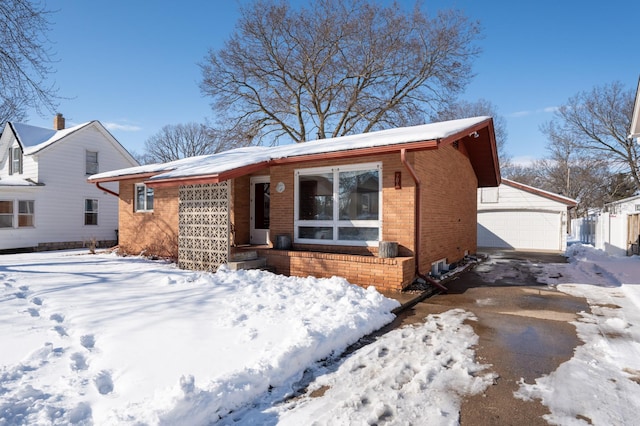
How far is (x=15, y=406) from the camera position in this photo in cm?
279

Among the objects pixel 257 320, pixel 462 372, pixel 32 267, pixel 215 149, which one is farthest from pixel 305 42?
pixel 462 372

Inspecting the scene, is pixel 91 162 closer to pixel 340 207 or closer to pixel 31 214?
pixel 31 214

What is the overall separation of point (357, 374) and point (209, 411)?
1.59 m

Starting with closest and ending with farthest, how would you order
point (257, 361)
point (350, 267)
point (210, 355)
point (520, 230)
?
1. point (257, 361)
2. point (210, 355)
3. point (350, 267)
4. point (520, 230)

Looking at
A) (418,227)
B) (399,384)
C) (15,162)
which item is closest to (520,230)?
(418,227)

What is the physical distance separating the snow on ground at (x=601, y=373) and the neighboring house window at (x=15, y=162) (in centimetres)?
2358

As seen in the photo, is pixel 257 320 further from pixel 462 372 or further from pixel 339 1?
pixel 339 1

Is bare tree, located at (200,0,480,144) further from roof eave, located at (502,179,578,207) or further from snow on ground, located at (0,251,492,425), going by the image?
snow on ground, located at (0,251,492,425)

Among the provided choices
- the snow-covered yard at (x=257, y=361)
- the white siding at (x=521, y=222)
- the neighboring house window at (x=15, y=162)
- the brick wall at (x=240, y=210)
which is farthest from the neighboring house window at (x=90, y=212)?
the white siding at (x=521, y=222)

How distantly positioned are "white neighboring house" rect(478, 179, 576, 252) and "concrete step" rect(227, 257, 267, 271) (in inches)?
580

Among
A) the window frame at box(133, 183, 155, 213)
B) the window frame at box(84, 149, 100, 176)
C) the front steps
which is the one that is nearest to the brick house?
the front steps

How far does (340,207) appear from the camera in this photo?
346 inches

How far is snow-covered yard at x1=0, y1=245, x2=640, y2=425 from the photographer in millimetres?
2961

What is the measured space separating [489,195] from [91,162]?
21.8 m
